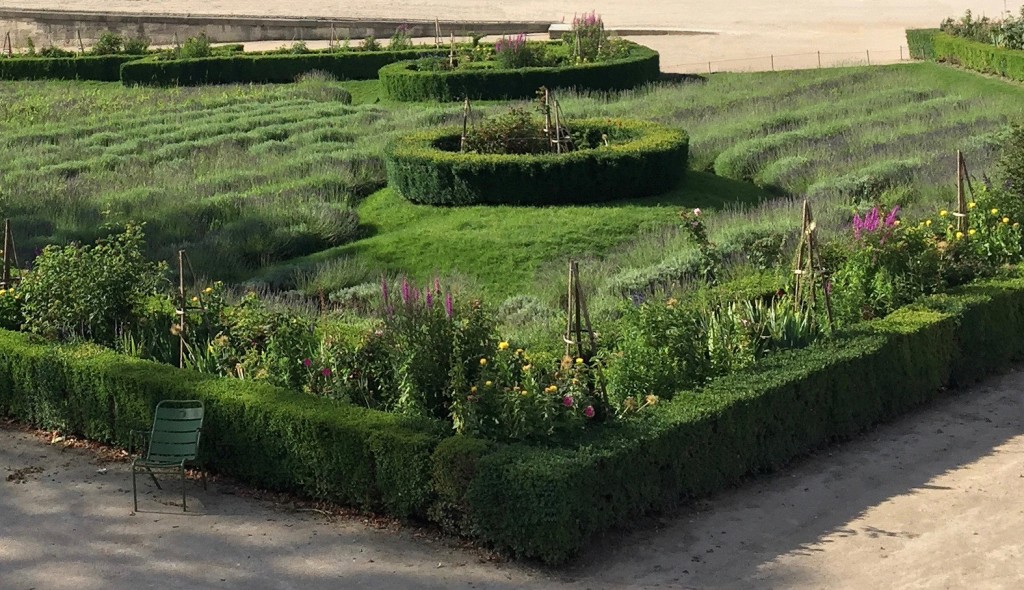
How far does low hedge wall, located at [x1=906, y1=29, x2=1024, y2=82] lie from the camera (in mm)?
24703

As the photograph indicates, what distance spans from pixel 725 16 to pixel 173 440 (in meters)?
32.6

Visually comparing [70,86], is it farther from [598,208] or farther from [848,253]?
[848,253]

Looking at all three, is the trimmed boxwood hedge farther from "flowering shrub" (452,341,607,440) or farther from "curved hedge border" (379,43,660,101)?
"curved hedge border" (379,43,660,101)

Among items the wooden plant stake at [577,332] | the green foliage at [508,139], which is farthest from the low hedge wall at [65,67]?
the wooden plant stake at [577,332]

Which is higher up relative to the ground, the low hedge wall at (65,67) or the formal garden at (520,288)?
the low hedge wall at (65,67)

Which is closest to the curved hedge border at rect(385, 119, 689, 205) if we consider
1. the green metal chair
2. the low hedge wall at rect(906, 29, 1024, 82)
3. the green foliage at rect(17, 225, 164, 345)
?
the green foliage at rect(17, 225, 164, 345)

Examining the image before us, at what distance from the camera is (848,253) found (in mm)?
11258

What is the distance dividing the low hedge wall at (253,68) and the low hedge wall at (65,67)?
149cm

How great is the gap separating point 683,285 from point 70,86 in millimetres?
22069

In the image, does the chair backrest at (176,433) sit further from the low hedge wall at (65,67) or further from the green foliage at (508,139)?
the low hedge wall at (65,67)

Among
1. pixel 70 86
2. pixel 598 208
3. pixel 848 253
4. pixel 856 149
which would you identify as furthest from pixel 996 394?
pixel 70 86

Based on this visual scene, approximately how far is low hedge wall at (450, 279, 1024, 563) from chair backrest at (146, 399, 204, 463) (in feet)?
6.00

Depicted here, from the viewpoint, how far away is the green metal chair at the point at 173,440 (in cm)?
885

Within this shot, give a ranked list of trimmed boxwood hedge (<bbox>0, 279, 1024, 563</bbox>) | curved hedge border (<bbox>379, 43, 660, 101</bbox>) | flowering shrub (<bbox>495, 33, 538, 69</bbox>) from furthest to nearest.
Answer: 1. flowering shrub (<bbox>495, 33, 538, 69</bbox>)
2. curved hedge border (<bbox>379, 43, 660, 101</bbox>)
3. trimmed boxwood hedge (<bbox>0, 279, 1024, 563</bbox>)
